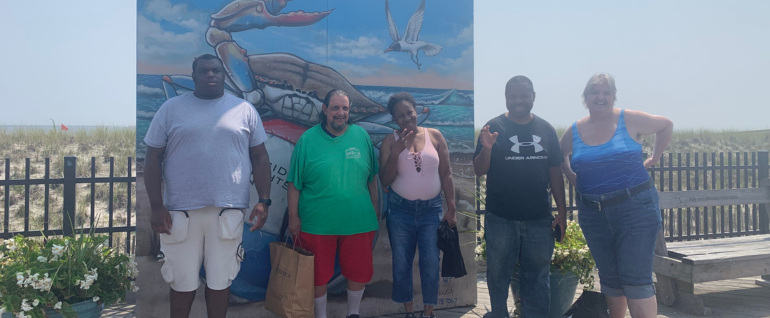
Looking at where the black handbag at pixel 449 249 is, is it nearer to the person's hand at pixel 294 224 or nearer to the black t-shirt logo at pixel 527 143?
the black t-shirt logo at pixel 527 143

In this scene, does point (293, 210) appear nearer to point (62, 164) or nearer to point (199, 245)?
point (199, 245)

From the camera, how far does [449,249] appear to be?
3617 mm

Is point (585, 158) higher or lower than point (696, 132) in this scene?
lower

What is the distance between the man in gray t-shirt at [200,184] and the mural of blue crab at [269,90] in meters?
0.77

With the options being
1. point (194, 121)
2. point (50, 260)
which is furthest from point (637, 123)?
point (50, 260)

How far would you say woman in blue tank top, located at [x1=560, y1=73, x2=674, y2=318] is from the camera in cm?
296

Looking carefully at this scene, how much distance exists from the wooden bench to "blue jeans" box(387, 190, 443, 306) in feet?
7.81

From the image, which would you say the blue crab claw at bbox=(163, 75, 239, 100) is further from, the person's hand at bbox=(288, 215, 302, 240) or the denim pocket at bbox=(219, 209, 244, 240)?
the person's hand at bbox=(288, 215, 302, 240)

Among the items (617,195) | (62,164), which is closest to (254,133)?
(617,195)

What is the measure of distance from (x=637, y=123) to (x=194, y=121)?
2.94 metres

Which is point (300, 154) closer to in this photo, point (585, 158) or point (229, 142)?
point (229, 142)

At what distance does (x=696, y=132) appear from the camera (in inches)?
1238

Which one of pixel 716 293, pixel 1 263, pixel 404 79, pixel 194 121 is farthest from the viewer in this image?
pixel 716 293

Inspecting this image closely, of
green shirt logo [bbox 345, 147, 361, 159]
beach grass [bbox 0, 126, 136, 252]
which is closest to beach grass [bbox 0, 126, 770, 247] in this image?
beach grass [bbox 0, 126, 136, 252]
